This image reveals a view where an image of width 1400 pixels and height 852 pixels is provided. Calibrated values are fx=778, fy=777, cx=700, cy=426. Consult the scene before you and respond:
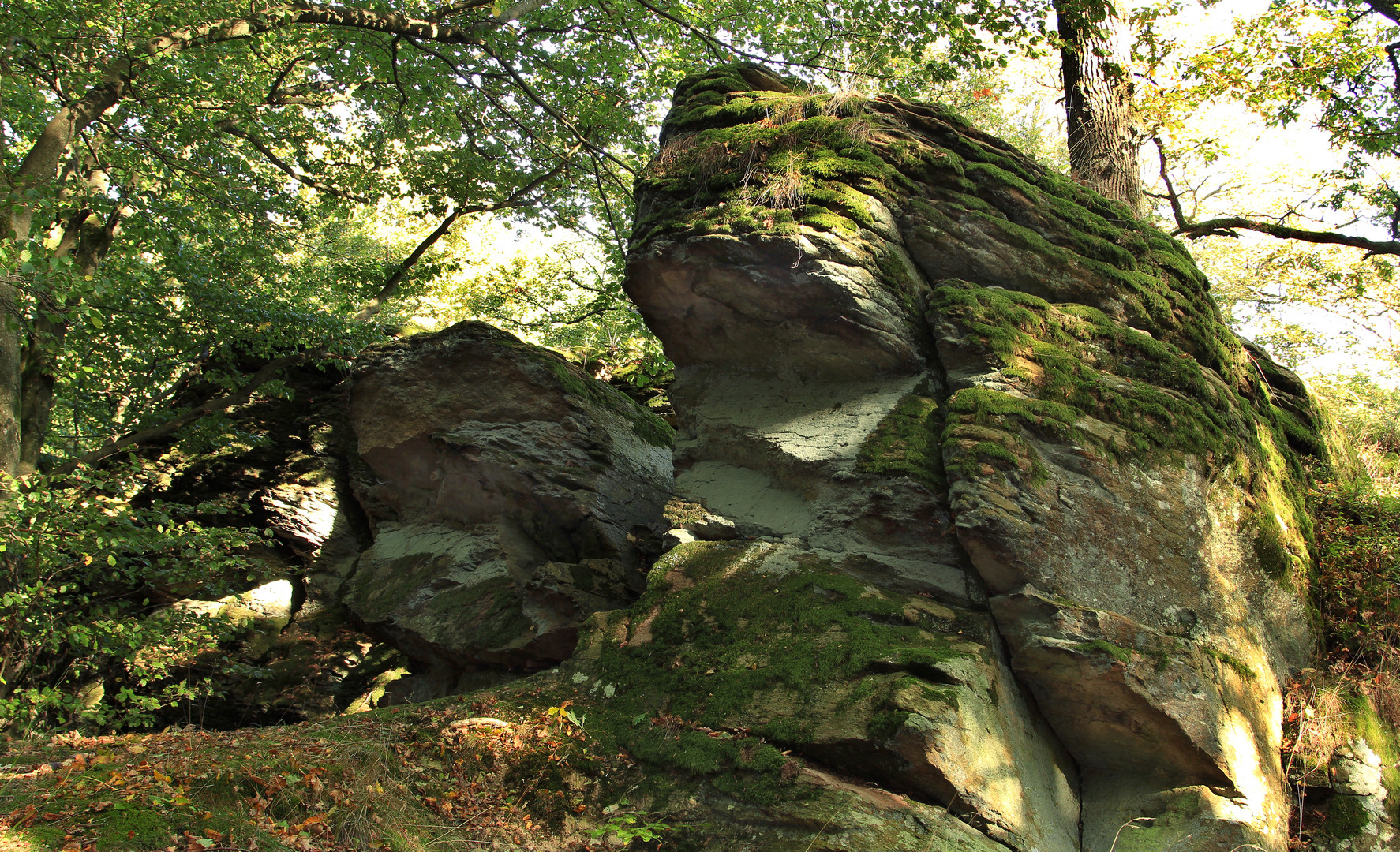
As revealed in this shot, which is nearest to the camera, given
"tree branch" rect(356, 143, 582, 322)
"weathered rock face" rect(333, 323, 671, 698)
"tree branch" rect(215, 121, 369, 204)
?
"weathered rock face" rect(333, 323, 671, 698)

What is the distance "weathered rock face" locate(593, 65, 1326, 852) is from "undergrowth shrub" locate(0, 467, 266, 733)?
4.67 meters

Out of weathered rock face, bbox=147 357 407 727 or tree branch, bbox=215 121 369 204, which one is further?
tree branch, bbox=215 121 369 204

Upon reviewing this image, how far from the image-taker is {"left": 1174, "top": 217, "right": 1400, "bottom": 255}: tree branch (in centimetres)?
1015

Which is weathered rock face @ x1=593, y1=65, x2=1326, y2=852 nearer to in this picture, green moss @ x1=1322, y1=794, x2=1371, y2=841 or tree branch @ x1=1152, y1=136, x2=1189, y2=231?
green moss @ x1=1322, y1=794, x2=1371, y2=841

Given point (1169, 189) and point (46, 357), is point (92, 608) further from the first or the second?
point (1169, 189)

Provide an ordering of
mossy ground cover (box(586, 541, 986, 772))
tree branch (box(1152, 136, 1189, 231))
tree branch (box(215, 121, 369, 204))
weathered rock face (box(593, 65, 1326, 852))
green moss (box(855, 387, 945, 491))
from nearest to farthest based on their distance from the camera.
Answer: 1. mossy ground cover (box(586, 541, 986, 772))
2. weathered rock face (box(593, 65, 1326, 852))
3. green moss (box(855, 387, 945, 491))
4. tree branch (box(215, 121, 369, 204))
5. tree branch (box(1152, 136, 1189, 231))

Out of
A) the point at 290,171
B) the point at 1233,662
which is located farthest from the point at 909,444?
the point at 290,171

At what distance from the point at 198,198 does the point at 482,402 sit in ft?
17.5

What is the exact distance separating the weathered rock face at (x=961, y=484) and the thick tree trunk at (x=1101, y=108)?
5.14 feet

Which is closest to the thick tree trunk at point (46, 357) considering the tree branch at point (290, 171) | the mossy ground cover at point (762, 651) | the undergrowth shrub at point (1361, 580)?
the tree branch at point (290, 171)

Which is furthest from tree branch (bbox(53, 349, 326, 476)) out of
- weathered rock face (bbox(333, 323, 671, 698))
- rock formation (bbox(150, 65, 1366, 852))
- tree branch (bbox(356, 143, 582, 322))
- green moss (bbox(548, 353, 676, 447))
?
green moss (bbox(548, 353, 676, 447))

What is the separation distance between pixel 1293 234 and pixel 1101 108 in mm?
3565

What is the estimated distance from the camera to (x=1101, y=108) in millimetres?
9375

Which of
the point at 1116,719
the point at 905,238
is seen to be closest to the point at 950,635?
the point at 1116,719
